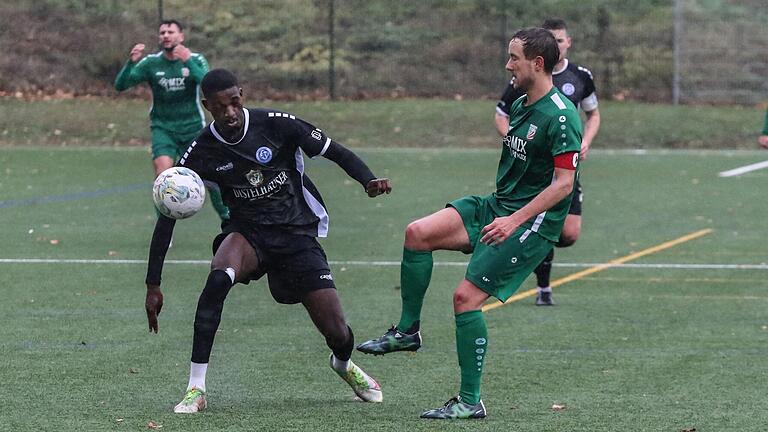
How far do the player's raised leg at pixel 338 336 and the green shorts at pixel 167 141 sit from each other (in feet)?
22.5

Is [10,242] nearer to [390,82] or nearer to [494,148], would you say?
[494,148]

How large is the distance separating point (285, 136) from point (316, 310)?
0.92 meters

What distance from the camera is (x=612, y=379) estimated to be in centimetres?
801

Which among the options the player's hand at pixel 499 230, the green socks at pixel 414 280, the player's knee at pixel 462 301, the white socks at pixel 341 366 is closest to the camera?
the player's hand at pixel 499 230

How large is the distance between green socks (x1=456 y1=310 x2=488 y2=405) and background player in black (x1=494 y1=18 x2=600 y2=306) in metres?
3.65

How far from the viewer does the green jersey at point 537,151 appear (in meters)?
6.87

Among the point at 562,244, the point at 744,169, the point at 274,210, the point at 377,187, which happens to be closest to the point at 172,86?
the point at 562,244

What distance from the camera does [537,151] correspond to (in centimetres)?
704

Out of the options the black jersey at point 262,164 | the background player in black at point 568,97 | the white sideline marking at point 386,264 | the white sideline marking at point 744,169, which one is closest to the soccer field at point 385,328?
the white sideline marking at point 386,264

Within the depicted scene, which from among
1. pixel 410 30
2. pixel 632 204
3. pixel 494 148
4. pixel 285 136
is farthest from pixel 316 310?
pixel 410 30

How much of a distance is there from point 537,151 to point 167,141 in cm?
752

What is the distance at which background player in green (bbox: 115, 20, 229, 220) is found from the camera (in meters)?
13.9

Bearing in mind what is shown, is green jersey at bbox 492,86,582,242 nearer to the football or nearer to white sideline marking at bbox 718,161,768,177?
the football

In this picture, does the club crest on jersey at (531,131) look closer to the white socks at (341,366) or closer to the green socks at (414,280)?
the green socks at (414,280)
